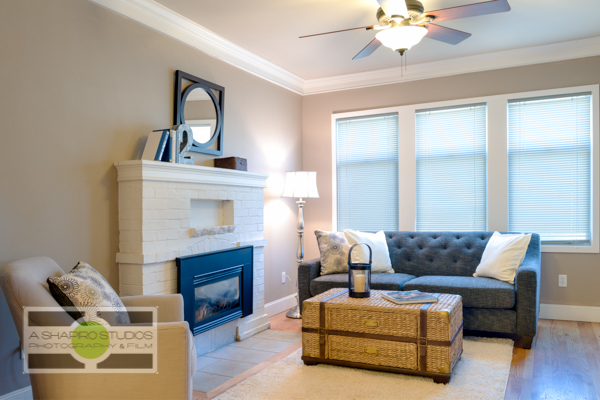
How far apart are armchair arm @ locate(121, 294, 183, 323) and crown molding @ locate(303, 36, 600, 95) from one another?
3.44 m

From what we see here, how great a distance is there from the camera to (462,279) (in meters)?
3.76

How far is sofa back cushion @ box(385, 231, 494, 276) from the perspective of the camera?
13.4ft

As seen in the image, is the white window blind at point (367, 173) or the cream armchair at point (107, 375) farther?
the white window blind at point (367, 173)

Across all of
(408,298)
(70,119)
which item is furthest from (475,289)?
(70,119)

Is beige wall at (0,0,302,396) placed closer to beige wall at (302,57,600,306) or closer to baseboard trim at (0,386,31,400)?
baseboard trim at (0,386,31,400)

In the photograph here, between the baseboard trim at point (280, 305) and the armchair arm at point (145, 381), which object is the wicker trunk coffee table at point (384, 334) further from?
the baseboard trim at point (280, 305)

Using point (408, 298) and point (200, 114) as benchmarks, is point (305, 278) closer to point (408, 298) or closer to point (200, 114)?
point (408, 298)

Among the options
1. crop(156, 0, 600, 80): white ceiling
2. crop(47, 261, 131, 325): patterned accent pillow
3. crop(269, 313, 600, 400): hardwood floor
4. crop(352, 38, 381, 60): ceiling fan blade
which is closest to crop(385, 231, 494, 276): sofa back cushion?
crop(269, 313, 600, 400): hardwood floor

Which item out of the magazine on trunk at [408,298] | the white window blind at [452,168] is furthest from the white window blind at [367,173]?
the magazine on trunk at [408,298]

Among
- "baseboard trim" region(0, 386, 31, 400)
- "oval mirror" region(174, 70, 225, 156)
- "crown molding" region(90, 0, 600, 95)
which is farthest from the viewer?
"oval mirror" region(174, 70, 225, 156)

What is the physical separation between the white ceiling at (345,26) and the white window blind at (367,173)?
0.75 m

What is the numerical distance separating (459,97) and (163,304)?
142 inches

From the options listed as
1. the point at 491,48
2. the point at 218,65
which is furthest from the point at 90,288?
the point at 491,48

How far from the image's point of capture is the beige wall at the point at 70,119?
2381mm
